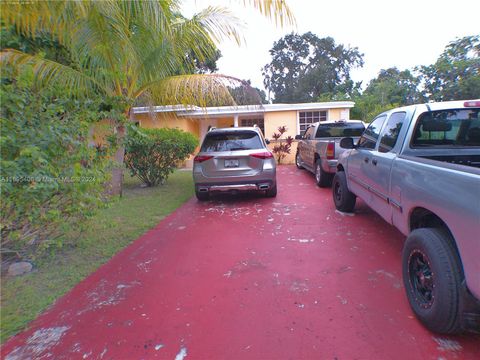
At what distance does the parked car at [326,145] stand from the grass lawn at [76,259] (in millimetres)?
3713

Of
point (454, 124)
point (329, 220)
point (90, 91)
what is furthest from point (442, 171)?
point (90, 91)

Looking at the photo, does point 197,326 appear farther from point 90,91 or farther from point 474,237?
point 90,91

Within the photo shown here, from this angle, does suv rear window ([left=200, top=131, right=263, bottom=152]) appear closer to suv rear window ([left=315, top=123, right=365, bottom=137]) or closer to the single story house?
suv rear window ([left=315, top=123, right=365, bottom=137])

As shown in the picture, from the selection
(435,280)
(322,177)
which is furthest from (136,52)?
(435,280)

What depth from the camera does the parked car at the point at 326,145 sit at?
745 cm

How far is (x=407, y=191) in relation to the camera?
9.68ft

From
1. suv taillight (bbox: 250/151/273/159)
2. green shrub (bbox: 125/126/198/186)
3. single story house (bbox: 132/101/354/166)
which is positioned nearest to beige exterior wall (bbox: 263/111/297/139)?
single story house (bbox: 132/101/354/166)

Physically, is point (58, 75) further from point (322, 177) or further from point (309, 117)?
point (309, 117)

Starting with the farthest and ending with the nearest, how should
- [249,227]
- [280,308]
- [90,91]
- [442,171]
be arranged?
[90,91]
[249,227]
[280,308]
[442,171]

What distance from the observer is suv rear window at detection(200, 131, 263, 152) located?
6.48 m

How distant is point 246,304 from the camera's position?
115 inches

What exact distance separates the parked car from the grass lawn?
371 centimetres

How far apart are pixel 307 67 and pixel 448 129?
1553 inches

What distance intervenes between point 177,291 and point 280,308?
112 cm
